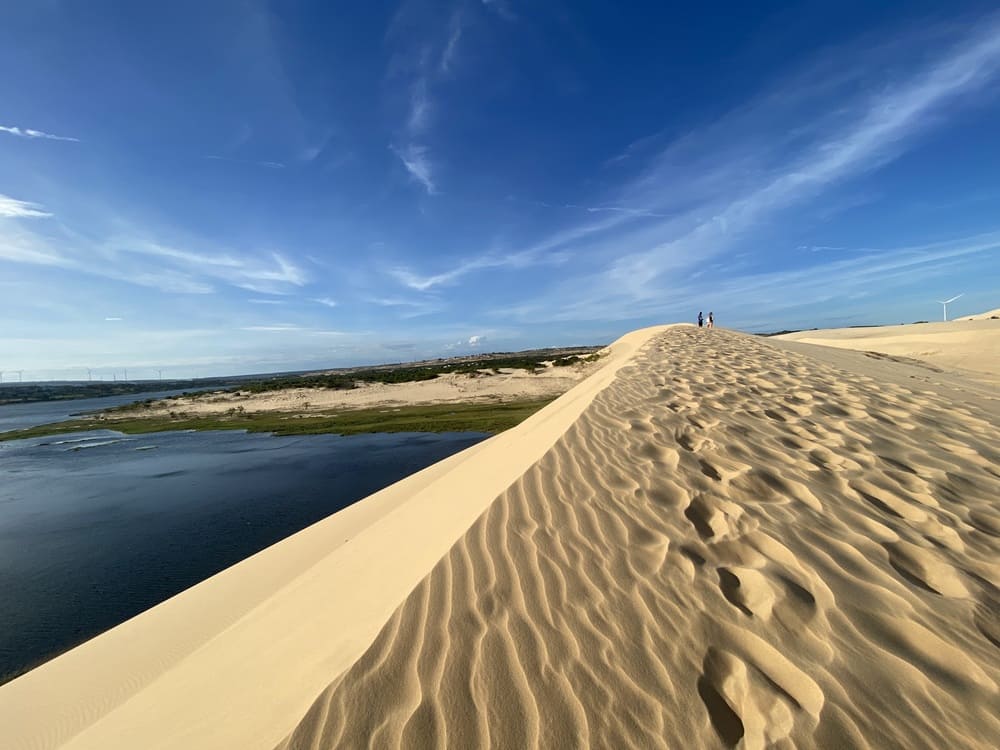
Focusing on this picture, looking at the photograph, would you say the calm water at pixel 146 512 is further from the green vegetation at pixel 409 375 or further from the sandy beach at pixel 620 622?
the green vegetation at pixel 409 375

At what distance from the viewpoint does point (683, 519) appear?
135 inches

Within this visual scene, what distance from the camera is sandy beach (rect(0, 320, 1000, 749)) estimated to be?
192 centimetres

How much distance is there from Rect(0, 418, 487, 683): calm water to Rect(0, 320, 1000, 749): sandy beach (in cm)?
224

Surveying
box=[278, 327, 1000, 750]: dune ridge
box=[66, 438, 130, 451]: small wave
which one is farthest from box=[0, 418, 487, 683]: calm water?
box=[278, 327, 1000, 750]: dune ridge

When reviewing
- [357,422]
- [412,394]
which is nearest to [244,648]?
[357,422]

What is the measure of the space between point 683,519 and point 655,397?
4.08 m

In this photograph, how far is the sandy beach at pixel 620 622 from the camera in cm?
192

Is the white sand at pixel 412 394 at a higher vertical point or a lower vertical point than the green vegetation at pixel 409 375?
lower

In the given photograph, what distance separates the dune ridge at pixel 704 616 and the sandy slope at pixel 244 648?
359 mm

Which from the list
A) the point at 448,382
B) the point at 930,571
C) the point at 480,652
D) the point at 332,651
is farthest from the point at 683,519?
the point at 448,382

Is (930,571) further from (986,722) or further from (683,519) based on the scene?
(683,519)

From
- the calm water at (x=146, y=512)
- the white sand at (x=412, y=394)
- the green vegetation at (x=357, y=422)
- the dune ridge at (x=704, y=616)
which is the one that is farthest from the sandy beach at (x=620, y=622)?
the white sand at (x=412, y=394)

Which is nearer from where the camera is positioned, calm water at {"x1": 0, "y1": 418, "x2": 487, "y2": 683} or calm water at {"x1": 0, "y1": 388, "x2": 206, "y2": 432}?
calm water at {"x1": 0, "y1": 418, "x2": 487, "y2": 683}

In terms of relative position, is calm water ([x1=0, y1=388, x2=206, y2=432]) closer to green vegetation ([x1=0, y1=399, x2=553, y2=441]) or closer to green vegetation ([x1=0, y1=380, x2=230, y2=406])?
green vegetation ([x1=0, y1=399, x2=553, y2=441])
